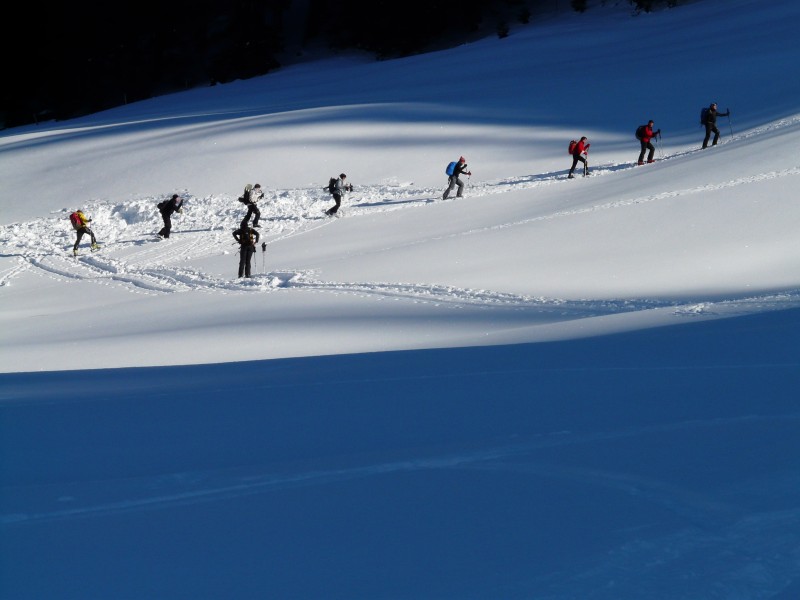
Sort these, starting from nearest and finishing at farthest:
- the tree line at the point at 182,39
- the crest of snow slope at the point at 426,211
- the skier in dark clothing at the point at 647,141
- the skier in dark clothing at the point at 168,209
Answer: the crest of snow slope at the point at 426,211 → the skier in dark clothing at the point at 647,141 → the skier in dark clothing at the point at 168,209 → the tree line at the point at 182,39

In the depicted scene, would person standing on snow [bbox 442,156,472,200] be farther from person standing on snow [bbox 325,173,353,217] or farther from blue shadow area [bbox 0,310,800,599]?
blue shadow area [bbox 0,310,800,599]

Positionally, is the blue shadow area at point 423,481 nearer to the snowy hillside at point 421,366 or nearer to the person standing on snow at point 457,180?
the snowy hillside at point 421,366

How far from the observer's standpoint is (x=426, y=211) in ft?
69.6

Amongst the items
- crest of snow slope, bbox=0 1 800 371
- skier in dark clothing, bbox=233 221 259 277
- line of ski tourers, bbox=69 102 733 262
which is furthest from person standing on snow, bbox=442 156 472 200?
skier in dark clothing, bbox=233 221 259 277

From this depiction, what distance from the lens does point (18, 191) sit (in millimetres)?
29109

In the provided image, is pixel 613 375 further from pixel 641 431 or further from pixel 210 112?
pixel 210 112

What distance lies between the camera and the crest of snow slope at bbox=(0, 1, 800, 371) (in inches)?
459

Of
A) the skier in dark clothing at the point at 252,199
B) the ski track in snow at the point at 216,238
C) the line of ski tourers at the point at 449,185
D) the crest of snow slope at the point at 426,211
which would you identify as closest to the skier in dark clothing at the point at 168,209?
the line of ski tourers at the point at 449,185

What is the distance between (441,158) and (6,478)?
22.2 metres

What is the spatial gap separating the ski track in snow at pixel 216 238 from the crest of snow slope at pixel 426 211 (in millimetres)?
84

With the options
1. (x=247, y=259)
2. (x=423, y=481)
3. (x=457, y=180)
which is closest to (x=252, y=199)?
(x=247, y=259)

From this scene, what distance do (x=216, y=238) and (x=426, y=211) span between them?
5133mm

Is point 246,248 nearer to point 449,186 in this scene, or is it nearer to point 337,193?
point 337,193

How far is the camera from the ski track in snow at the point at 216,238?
1443 cm
